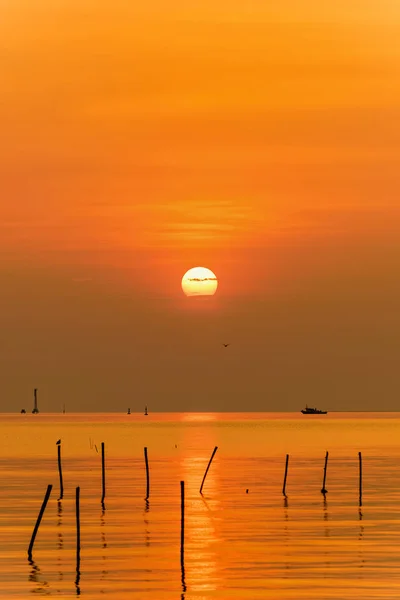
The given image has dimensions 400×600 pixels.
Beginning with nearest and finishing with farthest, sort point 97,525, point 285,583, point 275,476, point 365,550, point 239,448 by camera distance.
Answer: point 285,583, point 365,550, point 97,525, point 275,476, point 239,448

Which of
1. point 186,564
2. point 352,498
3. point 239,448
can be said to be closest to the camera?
point 186,564

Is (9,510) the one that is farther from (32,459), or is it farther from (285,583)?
(32,459)

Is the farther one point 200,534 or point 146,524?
point 146,524

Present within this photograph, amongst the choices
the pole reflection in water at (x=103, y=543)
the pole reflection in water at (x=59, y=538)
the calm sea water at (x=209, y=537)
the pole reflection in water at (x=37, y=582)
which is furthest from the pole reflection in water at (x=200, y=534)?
the pole reflection in water at (x=37, y=582)

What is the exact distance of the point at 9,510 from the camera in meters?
79.8

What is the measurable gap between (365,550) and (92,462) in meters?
86.9

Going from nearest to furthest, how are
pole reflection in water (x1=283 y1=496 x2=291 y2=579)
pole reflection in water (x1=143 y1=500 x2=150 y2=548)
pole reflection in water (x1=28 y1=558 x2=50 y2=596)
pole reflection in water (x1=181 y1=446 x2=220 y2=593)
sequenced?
1. pole reflection in water (x1=28 y1=558 x2=50 y2=596)
2. pole reflection in water (x1=181 y1=446 x2=220 y2=593)
3. pole reflection in water (x1=283 y1=496 x2=291 y2=579)
4. pole reflection in water (x1=143 y1=500 x2=150 y2=548)

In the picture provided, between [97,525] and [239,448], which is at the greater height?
[239,448]

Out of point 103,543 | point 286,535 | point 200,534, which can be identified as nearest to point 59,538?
point 103,543

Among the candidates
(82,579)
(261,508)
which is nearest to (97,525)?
(261,508)

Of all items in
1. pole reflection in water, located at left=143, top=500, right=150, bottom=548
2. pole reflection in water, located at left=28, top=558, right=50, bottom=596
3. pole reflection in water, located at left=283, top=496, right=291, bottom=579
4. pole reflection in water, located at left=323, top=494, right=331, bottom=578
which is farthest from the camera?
pole reflection in water, located at left=143, top=500, right=150, bottom=548

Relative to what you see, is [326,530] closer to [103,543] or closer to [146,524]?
[146,524]

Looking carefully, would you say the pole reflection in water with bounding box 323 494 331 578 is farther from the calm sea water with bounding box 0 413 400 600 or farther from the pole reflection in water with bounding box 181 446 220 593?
the pole reflection in water with bounding box 181 446 220 593

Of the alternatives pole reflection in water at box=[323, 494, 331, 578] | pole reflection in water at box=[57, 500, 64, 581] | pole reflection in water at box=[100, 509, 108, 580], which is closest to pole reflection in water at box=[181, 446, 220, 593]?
pole reflection in water at box=[100, 509, 108, 580]
